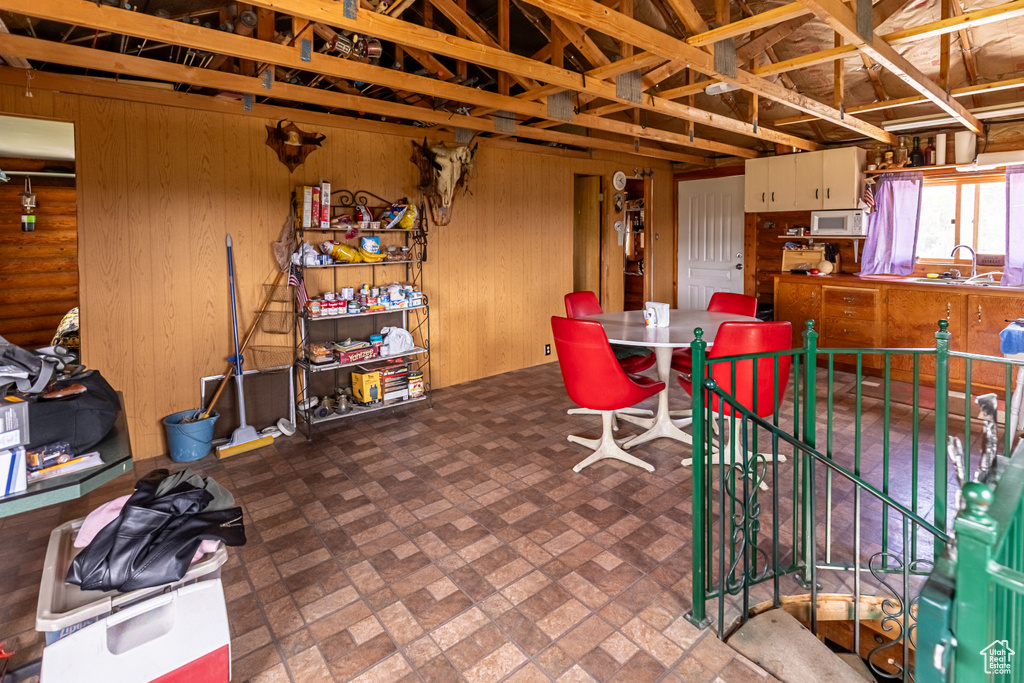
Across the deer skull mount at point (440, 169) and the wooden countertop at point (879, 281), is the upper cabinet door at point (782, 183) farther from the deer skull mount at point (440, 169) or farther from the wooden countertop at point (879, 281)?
the deer skull mount at point (440, 169)

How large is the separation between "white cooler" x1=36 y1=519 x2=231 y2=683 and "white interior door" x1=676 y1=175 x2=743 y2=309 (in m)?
6.81

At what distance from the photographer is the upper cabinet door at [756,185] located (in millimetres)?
6539

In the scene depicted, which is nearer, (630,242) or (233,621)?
(233,621)

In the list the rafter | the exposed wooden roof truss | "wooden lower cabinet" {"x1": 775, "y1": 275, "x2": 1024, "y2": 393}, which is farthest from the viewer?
"wooden lower cabinet" {"x1": 775, "y1": 275, "x2": 1024, "y2": 393}

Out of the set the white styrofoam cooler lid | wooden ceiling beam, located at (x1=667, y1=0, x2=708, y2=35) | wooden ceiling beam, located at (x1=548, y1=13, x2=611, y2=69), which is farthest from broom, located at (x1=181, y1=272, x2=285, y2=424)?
wooden ceiling beam, located at (x1=667, y1=0, x2=708, y2=35)

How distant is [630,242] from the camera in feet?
27.3

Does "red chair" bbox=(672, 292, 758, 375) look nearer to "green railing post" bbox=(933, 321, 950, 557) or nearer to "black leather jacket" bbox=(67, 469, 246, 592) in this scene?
"green railing post" bbox=(933, 321, 950, 557)

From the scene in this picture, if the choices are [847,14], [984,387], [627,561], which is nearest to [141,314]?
[627,561]

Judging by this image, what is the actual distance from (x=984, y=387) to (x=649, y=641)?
4731mm

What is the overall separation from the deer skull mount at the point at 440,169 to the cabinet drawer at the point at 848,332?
4100 mm

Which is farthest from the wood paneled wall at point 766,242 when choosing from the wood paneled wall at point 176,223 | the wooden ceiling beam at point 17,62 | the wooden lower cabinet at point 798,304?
the wooden ceiling beam at point 17,62

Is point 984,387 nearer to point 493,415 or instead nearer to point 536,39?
point 493,415

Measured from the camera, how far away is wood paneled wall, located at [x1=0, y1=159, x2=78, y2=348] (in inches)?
129

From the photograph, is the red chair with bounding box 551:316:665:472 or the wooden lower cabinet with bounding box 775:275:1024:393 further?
the wooden lower cabinet with bounding box 775:275:1024:393
